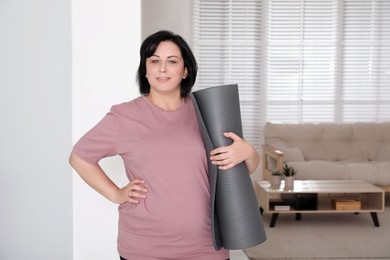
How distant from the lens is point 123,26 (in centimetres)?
261

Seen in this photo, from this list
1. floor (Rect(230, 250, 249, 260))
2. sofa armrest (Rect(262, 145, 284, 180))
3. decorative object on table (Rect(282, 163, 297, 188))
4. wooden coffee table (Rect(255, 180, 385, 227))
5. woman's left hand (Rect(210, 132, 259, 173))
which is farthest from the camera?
sofa armrest (Rect(262, 145, 284, 180))

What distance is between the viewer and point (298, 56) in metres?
7.42

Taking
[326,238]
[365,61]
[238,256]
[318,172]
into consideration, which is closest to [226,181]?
[238,256]

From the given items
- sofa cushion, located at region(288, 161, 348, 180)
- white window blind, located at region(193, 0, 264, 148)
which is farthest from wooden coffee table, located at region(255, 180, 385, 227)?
white window blind, located at region(193, 0, 264, 148)

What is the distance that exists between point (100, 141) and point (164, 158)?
0.78 feet

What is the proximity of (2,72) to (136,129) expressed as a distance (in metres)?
1.04

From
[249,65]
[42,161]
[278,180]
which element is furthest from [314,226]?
[42,161]

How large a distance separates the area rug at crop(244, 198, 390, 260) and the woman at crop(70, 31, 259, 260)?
273cm

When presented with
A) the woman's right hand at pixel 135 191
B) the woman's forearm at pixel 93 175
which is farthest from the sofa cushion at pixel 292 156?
the woman's right hand at pixel 135 191

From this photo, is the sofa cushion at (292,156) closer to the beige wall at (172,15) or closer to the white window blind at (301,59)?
the white window blind at (301,59)

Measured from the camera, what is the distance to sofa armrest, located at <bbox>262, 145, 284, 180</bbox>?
249 inches

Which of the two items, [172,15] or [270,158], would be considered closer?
[270,158]

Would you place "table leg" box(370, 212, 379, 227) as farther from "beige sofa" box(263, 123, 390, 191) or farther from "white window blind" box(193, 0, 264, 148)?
"white window blind" box(193, 0, 264, 148)

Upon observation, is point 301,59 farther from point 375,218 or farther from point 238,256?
point 238,256
